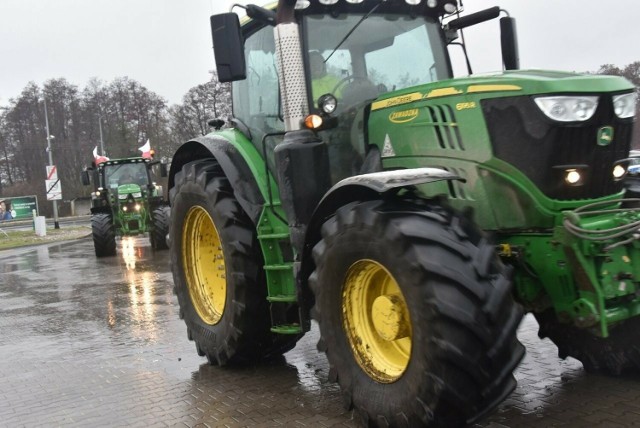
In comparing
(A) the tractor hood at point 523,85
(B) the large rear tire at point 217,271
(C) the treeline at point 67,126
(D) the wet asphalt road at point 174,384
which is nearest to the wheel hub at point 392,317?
(D) the wet asphalt road at point 174,384

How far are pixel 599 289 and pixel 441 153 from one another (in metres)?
1.20

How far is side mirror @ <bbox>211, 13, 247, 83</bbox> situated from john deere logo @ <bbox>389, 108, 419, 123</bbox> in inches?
41.0

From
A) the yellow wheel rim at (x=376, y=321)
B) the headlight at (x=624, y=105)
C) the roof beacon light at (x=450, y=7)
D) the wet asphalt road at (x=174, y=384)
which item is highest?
the roof beacon light at (x=450, y=7)

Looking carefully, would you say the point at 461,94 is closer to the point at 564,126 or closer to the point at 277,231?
the point at 564,126

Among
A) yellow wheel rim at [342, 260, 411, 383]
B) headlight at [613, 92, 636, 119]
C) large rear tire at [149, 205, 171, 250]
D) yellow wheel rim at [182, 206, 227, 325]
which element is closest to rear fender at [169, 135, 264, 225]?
yellow wheel rim at [182, 206, 227, 325]

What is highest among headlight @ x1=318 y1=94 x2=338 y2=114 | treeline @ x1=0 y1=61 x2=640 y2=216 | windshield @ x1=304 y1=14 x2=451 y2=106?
treeline @ x1=0 y1=61 x2=640 y2=216

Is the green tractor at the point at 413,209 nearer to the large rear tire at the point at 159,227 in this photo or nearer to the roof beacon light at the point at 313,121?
the roof beacon light at the point at 313,121

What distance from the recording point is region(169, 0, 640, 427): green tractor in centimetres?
303

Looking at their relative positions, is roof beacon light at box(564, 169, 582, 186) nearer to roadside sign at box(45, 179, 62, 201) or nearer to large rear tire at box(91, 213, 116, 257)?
large rear tire at box(91, 213, 116, 257)

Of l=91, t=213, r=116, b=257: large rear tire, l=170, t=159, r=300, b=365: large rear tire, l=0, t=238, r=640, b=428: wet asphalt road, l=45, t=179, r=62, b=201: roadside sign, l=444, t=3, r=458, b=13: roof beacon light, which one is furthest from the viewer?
l=45, t=179, r=62, b=201: roadside sign

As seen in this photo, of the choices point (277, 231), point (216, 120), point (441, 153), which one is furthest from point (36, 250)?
point (441, 153)

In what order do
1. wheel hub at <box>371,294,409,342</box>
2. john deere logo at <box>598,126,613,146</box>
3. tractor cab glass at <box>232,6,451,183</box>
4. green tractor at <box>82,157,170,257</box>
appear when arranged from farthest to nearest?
green tractor at <box>82,157,170,257</box>, tractor cab glass at <box>232,6,451,183</box>, john deere logo at <box>598,126,613,146</box>, wheel hub at <box>371,294,409,342</box>

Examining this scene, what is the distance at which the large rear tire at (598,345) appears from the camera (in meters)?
4.02

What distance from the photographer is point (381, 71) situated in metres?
4.67
